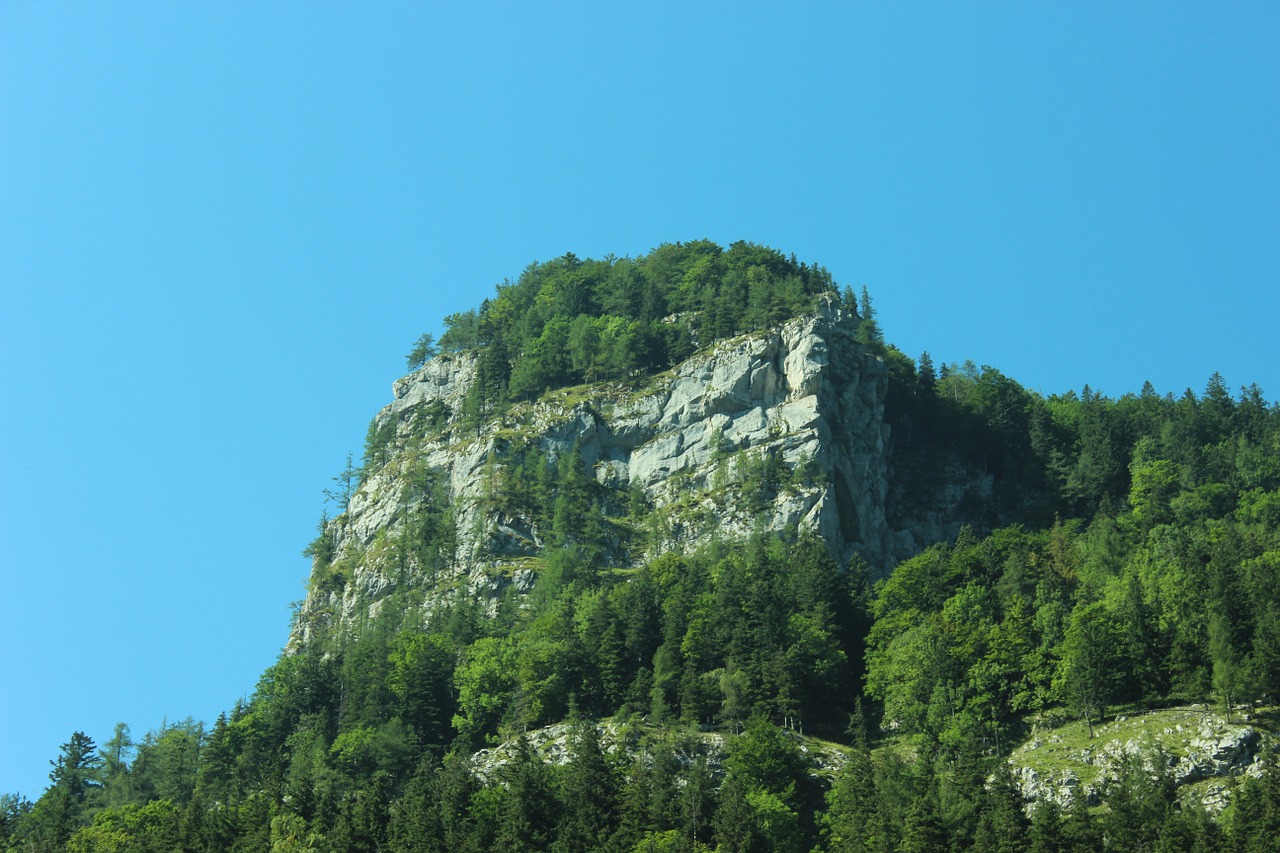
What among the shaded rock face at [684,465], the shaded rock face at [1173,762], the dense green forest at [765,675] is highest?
the shaded rock face at [684,465]

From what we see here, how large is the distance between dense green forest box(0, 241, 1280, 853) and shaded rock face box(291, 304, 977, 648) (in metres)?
1.95

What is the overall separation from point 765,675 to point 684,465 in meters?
35.4

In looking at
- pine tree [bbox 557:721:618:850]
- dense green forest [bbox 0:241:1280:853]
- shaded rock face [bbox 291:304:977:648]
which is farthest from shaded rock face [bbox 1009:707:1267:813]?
shaded rock face [bbox 291:304:977:648]

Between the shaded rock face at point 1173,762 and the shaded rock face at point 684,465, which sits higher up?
the shaded rock face at point 684,465

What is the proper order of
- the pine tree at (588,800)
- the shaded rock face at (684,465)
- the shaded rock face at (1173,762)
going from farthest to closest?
the shaded rock face at (684,465) → the pine tree at (588,800) → the shaded rock face at (1173,762)

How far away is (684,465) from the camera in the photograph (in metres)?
131

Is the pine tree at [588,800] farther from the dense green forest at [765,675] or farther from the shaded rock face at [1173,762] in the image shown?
the shaded rock face at [1173,762]

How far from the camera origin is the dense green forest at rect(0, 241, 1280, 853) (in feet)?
273

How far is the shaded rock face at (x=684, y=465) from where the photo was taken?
12538 centimetres

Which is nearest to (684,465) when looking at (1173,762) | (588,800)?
(588,800)

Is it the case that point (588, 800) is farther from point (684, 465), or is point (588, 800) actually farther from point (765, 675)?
point (684, 465)

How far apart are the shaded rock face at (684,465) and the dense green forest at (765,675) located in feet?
6.39

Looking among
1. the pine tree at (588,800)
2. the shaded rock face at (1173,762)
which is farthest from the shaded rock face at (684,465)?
the shaded rock face at (1173,762)

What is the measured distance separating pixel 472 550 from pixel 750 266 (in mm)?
38023
